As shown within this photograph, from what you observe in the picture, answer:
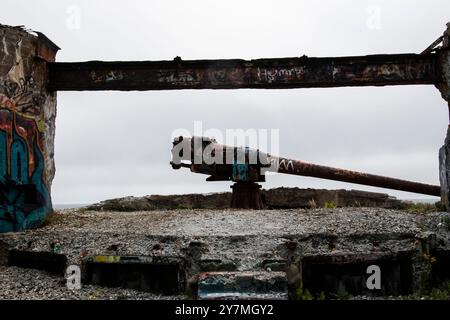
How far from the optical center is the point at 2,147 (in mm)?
7352

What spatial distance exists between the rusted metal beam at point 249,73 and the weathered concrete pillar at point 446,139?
0.41 ft

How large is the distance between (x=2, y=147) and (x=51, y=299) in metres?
2.70

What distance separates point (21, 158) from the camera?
7.62 m

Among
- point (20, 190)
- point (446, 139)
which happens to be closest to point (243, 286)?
point (20, 190)

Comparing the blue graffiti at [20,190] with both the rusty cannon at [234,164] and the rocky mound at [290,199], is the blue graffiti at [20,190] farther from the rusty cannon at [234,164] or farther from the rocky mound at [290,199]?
the rocky mound at [290,199]

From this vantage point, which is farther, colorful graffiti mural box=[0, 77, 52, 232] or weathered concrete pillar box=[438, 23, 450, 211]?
weathered concrete pillar box=[438, 23, 450, 211]

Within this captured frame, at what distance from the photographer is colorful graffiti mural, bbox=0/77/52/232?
7.40 metres

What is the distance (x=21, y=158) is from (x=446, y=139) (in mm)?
6055

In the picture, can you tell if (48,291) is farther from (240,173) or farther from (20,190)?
(240,173)

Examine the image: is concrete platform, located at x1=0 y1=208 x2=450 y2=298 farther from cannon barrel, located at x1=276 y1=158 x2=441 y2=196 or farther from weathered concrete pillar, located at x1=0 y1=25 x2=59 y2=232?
cannon barrel, located at x1=276 y1=158 x2=441 y2=196

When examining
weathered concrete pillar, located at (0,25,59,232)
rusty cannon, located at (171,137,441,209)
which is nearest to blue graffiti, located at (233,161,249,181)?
rusty cannon, located at (171,137,441,209)

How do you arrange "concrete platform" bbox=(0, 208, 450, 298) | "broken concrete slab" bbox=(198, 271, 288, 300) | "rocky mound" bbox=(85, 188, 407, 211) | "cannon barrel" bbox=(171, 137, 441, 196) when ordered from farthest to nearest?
1. "rocky mound" bbox=(85, 188, 407, 211)
2. "cannon barrel" bbox=(171, 137, 441, 196)
3. "concrete platform" bbox=(0, 208, 450, 298)
4. "broken concrete slab" bbox=(198, 271, 288, 300)

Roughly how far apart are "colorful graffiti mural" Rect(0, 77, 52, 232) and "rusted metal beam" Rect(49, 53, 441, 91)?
2.37 ft
